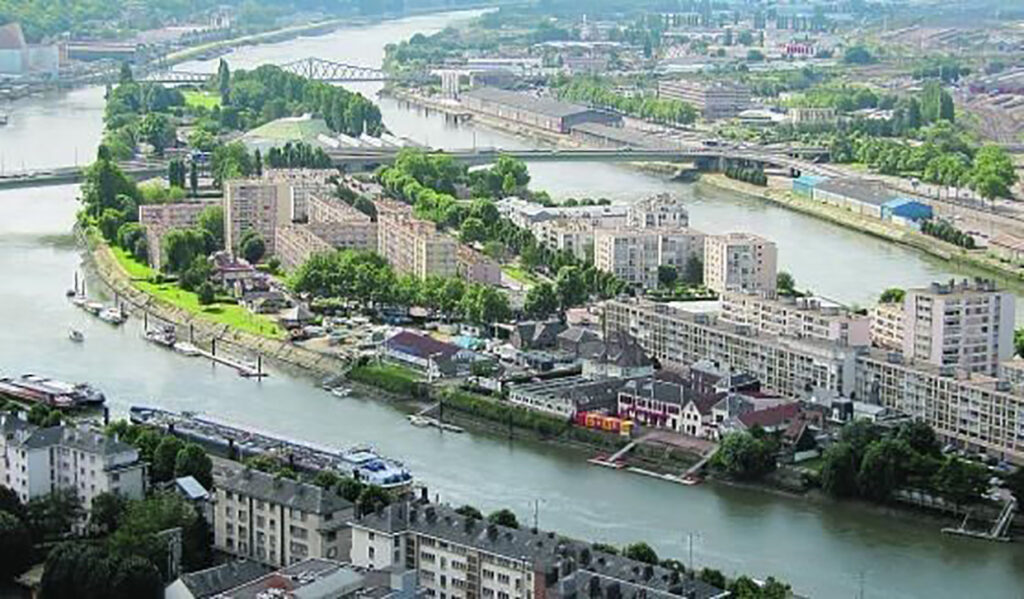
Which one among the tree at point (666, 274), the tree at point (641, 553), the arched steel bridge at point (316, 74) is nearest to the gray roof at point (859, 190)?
the tree at point (666, 274)

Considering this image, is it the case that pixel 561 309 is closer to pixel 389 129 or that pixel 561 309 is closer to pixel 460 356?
pixel 460 356

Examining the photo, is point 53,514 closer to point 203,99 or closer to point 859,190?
point 859,190

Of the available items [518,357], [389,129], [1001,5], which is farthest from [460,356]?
[1001,5]

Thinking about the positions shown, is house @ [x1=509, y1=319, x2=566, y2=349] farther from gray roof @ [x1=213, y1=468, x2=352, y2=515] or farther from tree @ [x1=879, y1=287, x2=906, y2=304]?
gray roof @ [x1=213, y1=468, x2=352, y2=515]

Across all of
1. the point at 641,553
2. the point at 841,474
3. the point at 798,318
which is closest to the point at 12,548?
the point at 641,553

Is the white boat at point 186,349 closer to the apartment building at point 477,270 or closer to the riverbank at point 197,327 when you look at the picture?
the riverbank at point 197,327
